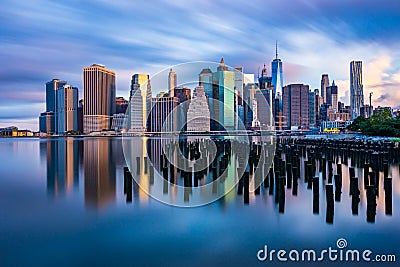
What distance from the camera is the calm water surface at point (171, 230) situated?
8.58 meters

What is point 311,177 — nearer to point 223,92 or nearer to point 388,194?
point 388,194

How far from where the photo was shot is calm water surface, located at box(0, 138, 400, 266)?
8578 mm

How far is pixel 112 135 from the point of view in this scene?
165 metres

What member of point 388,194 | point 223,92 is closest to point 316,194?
point 388,194

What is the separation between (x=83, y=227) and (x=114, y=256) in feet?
9.54

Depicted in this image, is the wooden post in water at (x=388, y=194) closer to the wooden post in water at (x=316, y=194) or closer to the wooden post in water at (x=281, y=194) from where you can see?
the wooden post in water at (x=316, y=194)

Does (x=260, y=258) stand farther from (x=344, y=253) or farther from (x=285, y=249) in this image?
(x=344, y=253)

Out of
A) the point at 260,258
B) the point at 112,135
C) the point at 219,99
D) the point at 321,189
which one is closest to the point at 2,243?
the point at 260,258

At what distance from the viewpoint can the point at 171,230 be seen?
1058 centimetres

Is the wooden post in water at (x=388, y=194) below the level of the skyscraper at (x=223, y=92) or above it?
below

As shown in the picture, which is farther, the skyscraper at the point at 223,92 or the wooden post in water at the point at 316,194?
the skyscraper at the point at 223,92

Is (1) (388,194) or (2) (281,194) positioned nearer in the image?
(1) (388,194)

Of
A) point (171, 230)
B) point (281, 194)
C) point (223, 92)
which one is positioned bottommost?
point (171, 230)

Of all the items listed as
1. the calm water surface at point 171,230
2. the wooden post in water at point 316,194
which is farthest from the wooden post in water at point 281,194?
the wooden post in water at point 316,194
